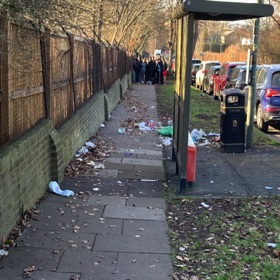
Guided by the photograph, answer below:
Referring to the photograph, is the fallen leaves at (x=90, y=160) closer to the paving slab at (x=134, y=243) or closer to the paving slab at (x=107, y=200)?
the paving slab at (x=107, y=200)

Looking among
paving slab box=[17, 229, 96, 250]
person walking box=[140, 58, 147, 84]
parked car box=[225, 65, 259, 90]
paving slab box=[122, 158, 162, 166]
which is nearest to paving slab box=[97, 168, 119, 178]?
paving slab box=[122, 158, 162, 166]

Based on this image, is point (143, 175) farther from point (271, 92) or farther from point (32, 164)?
point (271, 92)

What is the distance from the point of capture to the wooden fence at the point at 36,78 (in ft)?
16.5

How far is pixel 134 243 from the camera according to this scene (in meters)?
5.00

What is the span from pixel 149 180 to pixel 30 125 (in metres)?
2.34

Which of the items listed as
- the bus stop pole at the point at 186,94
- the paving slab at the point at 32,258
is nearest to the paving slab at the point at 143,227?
the paving slab at the point at 32,258

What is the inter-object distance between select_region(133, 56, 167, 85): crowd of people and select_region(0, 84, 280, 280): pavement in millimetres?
25169

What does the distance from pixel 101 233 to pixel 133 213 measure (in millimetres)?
832

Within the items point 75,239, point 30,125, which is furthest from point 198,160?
point 75,239

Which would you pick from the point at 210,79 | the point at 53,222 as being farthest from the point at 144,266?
the point at 210,79

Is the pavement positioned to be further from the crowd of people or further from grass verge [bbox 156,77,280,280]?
the crowd of people

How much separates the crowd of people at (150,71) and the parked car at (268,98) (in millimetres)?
20844

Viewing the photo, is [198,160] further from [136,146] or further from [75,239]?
[75,239]

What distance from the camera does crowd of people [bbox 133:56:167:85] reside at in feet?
115
